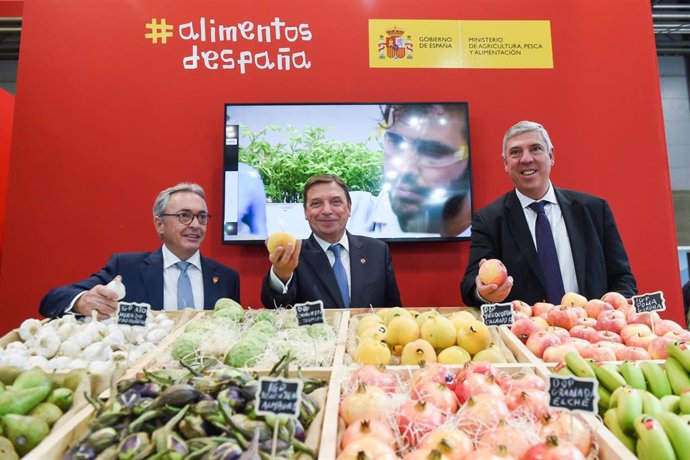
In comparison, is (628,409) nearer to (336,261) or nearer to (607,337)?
(607,337)

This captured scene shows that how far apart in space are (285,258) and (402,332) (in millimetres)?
727

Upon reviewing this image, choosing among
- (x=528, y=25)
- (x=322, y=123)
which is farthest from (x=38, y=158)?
(x=528, y=25)

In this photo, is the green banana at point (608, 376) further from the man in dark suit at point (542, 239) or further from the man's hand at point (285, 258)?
the man's hand at point (285, 258)

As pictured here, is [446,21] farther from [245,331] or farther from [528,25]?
[245,331]

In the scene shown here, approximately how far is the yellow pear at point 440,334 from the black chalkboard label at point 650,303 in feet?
2.59

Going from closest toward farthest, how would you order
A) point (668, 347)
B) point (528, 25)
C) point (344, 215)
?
1. point (668, 347)
2. point (344, 215)
3. point (528, 25)

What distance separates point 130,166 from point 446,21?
9.61 feet

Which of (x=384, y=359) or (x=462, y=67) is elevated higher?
(x=462, y=67)

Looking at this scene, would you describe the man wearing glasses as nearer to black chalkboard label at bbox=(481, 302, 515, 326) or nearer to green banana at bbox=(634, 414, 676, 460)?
black chalkboard label at bbox=(481, 302, 515, 326)

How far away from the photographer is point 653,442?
3.16 ft

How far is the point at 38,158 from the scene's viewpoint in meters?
3.87

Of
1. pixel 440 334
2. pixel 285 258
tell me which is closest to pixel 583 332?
pixel 440 334

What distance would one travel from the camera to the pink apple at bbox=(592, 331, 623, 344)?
5.62 feet

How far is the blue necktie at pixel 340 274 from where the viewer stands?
2865mm
